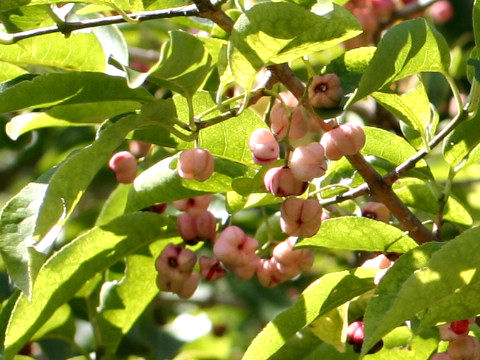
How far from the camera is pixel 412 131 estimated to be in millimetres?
1755

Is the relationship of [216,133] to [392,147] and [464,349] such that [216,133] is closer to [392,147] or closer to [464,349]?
[392,147]

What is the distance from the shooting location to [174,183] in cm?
170

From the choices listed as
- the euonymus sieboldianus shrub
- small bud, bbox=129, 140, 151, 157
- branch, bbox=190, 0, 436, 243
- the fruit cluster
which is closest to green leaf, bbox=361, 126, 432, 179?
the euonymus sieboldianus shrub

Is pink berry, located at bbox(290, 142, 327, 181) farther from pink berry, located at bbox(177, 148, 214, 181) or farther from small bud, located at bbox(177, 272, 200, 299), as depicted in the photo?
small bud, located at bbox(177, 272, 200, 299)

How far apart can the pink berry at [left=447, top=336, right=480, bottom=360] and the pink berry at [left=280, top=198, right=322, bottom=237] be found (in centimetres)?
26

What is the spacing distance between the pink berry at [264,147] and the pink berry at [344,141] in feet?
0.25

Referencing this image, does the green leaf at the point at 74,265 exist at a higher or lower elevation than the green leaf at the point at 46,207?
lower

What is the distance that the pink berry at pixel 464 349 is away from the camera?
60.1 inches

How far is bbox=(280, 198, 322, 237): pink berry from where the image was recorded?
1.52 meters

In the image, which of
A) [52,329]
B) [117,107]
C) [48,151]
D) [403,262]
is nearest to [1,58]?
[117,107]

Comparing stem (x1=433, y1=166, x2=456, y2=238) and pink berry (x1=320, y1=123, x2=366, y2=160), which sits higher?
pink berry (x1=320, y1=123, x2=366, y2=160)

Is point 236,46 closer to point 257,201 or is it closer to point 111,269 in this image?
point 257,201

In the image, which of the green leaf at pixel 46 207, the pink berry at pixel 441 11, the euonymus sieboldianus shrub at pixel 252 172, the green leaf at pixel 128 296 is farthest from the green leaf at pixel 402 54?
the pink berry at pixel 441 11

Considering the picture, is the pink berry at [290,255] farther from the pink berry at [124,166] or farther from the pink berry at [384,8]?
the pink berry at [384,8]
